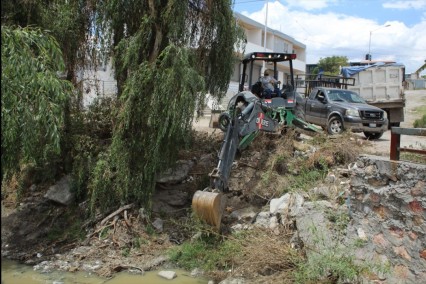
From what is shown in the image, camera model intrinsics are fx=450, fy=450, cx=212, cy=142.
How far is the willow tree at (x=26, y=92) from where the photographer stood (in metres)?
5.72

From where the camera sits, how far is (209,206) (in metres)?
7.40

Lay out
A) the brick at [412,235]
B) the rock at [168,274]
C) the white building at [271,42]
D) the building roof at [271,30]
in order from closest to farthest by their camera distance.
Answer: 1. the brick at [412,235]
2. the rock at [168,274]
3. the building roof at [271,30]
4. the white building at [271,42]

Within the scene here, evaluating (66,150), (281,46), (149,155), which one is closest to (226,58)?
(149,155)

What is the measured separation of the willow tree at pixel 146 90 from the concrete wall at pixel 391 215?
370cm

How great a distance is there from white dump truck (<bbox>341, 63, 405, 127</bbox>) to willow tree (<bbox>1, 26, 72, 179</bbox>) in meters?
14.3

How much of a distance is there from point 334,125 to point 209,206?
8.51m

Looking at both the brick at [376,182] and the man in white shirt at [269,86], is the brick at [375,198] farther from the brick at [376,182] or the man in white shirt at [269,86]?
the man in white shirt at [269,86]

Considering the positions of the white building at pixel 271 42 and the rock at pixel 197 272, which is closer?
the rock at pixel 197 272

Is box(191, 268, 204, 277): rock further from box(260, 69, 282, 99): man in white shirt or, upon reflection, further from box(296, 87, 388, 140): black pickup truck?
box(296, 87, 388, 140): black pickup truck

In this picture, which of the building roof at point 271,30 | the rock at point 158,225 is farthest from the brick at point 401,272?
the building roof at point 271,30

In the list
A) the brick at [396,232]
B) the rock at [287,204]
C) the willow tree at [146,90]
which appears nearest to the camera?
the brick at [396,232]

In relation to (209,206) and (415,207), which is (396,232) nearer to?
(415,207)

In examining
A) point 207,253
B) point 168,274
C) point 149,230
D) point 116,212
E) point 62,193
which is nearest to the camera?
point 168,274

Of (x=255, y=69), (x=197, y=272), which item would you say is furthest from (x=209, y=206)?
(x=255, y=69)
